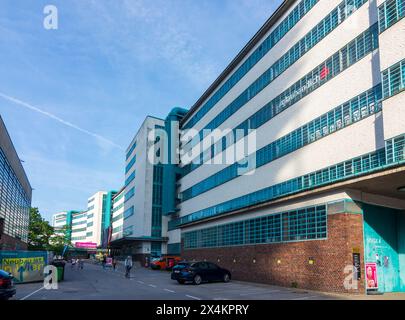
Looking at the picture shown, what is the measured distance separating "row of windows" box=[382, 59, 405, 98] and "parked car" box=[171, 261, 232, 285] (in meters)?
16.1

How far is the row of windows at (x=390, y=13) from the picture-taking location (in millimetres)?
18938

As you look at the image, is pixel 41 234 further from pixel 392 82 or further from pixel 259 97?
pixel 392 82

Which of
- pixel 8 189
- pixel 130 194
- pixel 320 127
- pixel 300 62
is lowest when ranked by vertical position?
pixel 8 189

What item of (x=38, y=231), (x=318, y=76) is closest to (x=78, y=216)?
(x=38, y=231)

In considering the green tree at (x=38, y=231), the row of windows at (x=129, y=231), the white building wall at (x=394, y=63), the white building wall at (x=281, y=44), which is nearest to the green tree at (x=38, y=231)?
the green tree at (x=38, y=231)

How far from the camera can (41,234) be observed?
8281cm

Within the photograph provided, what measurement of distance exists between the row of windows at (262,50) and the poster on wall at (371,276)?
16905mm

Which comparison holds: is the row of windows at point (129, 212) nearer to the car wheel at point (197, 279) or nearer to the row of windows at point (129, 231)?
the row of windows at point (129, 231)

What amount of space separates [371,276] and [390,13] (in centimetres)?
1261

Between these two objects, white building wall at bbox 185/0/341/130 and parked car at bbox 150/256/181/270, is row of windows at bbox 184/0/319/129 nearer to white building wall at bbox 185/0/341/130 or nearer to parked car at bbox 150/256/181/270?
white building wall at bbox 185/0/341/130

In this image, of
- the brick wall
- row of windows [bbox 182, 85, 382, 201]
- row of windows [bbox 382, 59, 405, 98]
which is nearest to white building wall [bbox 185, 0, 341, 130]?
row of windows [bbox 182, 85, 382, 201]

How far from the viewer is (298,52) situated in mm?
29172

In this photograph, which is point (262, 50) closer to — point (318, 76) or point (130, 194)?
point (318, 76)

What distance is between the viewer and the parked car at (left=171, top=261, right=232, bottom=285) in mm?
27969
